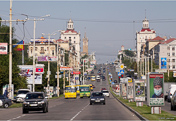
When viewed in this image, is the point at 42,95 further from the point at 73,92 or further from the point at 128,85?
the point at 73,92

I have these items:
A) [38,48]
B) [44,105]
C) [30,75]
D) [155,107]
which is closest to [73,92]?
[30,75]

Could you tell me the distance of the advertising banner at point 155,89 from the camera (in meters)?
26.0

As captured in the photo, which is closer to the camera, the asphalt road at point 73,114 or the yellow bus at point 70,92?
the asphalt road at point 73,114

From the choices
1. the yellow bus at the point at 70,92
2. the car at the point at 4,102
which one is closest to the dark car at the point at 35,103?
the car at the point at 4,102

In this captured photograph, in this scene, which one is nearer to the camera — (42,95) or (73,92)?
(42,95)

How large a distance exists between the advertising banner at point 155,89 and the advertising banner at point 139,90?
40.4 feet

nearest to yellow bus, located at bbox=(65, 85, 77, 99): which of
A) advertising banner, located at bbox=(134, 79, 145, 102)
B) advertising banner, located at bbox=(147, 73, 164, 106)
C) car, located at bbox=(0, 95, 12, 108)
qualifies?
car, located at bbox=(0, 95, 12, 108)

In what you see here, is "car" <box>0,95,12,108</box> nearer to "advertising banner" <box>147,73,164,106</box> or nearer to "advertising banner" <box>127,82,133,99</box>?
"advertising banner" <box>127,82,133,99</box>

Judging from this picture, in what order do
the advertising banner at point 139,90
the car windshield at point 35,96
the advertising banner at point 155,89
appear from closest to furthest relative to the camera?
the advertising banner at point 155,89
the car windshield at point 35,96
the advertising banner at point 139,90

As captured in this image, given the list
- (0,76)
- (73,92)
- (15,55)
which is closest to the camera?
(0,76)

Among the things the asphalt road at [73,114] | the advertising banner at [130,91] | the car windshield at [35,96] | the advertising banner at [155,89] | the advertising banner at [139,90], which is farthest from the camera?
the advertising banner at [130,91]

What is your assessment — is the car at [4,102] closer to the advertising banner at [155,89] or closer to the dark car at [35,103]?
the dark car at [35,103]

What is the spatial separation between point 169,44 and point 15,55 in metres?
96.3

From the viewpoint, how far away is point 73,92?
83.0 metres
